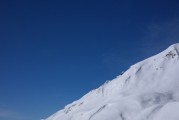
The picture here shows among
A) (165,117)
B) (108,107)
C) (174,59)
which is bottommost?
(165,117)

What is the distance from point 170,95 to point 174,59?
3146 cm

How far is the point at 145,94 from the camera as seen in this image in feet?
356

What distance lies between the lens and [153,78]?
124m

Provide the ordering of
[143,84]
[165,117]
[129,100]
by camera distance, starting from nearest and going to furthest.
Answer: [165,117] < [129,100] < [143,84]

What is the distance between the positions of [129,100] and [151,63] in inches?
1432

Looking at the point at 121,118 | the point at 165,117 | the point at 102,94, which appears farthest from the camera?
the point at 102,94

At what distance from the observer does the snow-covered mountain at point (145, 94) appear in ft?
293

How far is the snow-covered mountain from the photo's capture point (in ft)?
293

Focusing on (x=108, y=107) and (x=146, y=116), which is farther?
(x=108, y=107)

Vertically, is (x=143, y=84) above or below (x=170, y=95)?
above

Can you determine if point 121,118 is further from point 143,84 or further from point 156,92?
point 143,84

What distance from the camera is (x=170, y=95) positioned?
102 m

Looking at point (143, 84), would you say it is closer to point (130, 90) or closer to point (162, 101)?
point (130, 90)

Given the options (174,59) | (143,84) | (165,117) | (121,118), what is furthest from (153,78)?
(165,117)
